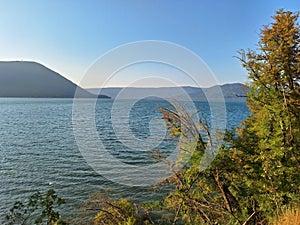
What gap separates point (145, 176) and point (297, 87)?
39.4 ft

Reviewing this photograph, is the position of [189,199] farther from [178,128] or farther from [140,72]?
Result: [140,72]

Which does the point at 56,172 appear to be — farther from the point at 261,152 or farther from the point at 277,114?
the point at 277,114

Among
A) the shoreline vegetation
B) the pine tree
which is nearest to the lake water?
the shoreline vegetation

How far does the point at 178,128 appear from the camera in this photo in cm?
655

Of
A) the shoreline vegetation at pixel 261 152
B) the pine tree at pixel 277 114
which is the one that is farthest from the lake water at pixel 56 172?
the pine tree at pixel 277 114

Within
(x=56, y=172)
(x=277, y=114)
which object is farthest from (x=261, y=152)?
(x=56, y=172)

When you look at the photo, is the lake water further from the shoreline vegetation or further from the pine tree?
the pine tree

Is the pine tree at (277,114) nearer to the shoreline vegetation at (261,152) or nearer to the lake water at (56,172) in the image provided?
the shoreline vegetation at (261,152)

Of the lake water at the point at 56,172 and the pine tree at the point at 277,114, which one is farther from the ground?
the pine tree at the point at 277,114

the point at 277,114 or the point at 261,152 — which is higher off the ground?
the point at 277,114

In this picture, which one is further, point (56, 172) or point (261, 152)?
point (56, 172)

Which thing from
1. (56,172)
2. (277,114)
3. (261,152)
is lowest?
(56,172)

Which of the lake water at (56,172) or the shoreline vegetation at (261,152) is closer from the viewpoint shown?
the shoreline vegetation at (261,152)

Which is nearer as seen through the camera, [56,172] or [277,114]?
[277,114]
